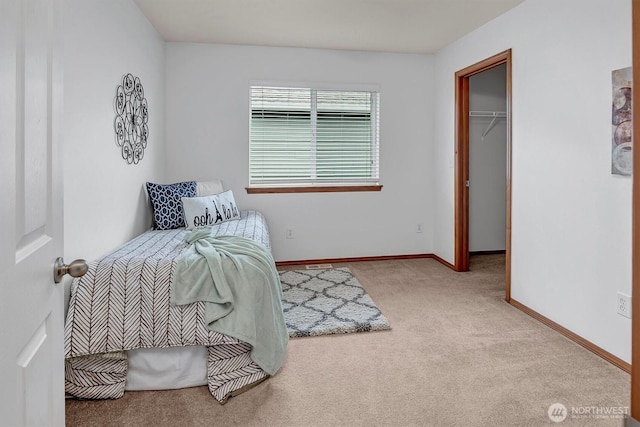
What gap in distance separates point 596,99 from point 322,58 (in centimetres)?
282

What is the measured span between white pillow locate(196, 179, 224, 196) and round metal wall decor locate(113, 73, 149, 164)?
671 millimetres

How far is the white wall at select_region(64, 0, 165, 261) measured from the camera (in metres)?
2.14

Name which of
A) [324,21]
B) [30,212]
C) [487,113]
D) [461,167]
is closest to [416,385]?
[30,212]

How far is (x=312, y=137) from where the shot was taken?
4.54m

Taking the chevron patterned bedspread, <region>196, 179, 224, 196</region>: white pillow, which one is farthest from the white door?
<region>196, 179, 224, 196</region>: white pillow

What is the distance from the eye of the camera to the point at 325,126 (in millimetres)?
4566

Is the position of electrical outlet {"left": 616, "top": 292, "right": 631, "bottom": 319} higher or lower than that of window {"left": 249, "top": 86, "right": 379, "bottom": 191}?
lower

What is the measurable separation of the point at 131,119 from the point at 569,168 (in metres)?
3.21

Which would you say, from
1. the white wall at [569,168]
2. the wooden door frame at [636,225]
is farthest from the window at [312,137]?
the wooden door frame at [636,225]

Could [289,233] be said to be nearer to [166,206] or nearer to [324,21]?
[166,206]

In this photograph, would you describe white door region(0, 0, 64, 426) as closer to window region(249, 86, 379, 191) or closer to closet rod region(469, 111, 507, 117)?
window region(249, 86, 379, 191)

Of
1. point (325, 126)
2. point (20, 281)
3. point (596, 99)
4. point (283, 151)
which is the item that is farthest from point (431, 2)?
point (20, 281)

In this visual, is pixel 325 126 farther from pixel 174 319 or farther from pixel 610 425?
pixel 610 425

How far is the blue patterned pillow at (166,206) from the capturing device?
11.5 feet
